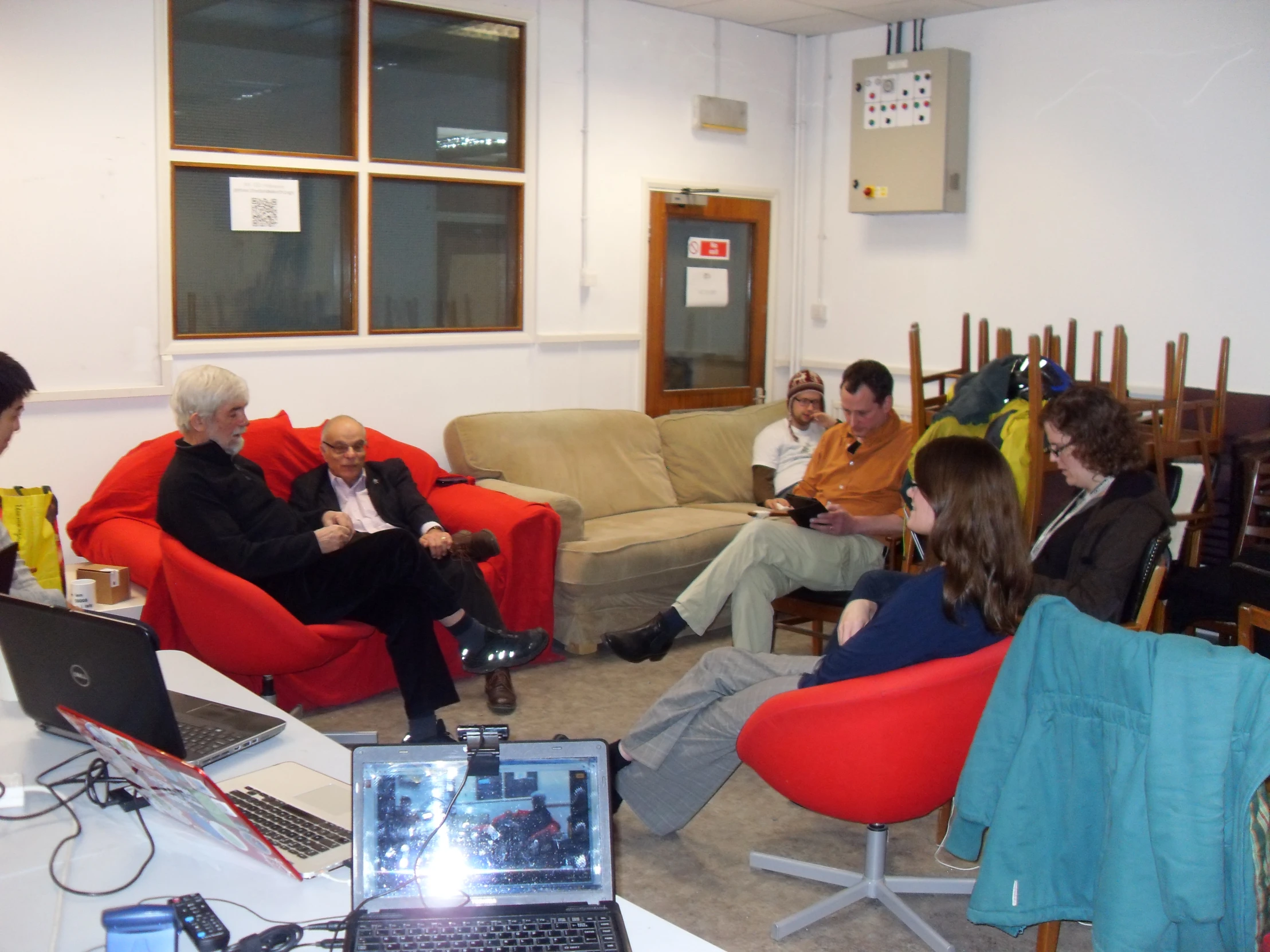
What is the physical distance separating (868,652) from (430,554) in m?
2.05

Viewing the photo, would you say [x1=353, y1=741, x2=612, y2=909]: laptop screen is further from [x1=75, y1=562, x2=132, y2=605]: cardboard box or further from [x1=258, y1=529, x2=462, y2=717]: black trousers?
[x1=75, y1=562, x2=132, y2=605]: cardboard box

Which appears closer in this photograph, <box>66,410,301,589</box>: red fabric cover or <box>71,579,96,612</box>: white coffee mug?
<box>71,579,96,612</box>: white coffee mug

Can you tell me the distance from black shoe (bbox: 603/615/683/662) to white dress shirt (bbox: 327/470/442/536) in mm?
833

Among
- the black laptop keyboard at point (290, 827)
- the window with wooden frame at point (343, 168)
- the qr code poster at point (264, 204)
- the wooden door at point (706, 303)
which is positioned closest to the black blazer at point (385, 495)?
the window with wooden frame at point (343, 168)

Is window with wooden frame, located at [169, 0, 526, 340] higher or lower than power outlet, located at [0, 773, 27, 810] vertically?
higher

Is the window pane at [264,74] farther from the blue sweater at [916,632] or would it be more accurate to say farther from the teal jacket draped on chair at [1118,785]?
the teal jacket draped on chair at [1118,785]

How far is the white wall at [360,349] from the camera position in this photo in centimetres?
417

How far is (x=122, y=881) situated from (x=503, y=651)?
241cm

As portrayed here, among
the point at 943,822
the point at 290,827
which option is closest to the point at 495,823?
the point at 290,827

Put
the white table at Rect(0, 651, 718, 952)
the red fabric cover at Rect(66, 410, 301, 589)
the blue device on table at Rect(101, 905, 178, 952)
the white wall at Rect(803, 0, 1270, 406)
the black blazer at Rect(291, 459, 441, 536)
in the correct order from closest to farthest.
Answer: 1. the blue device on table at Rect(101, 905, 178, 952)
2. the white table at Rect(0, 651, 718, 952)
3. the red fabric cover at Rect(66, 410, 301, 589)
4. the black blazer at Rect(291, 459, 441, 536)
5. the white wall at Rect(803, 0, 1270, 406)

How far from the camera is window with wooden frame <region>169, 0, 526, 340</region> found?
4570 mm

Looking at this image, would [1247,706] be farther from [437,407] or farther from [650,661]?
[437,407]

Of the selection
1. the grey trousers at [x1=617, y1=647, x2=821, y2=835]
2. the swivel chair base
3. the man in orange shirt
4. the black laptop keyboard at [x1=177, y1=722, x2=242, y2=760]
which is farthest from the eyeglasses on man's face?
the black laptop keyboard at [x1=177, y1=722, x2=242, y2=760]

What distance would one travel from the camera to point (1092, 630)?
215cm
